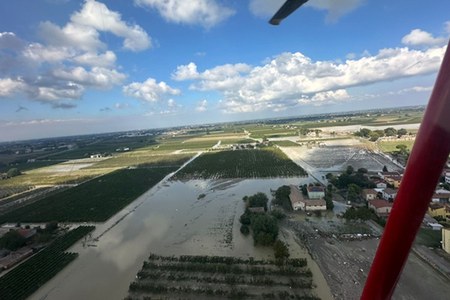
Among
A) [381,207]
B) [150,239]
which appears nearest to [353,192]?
[381,207]

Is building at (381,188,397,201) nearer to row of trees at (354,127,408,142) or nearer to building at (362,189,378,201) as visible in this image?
building at (362,189,378,201)

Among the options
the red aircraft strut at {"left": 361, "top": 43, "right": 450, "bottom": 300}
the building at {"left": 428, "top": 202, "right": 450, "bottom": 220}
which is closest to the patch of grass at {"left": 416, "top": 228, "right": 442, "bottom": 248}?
the building at {"left": 428, "top": 202, "right": 450, "bottom": 220}

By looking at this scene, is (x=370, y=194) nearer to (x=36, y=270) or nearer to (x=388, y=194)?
(x=388, y=194)

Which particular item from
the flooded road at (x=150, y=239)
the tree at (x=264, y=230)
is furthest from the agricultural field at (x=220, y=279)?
the tree at (x=264, y=230)

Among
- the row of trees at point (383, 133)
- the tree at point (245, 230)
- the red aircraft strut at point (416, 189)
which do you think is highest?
the red aircraft strut at point (416, 189)

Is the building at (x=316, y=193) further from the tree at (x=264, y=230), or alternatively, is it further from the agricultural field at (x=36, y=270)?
the agricultural field at (x=36, y=270)
